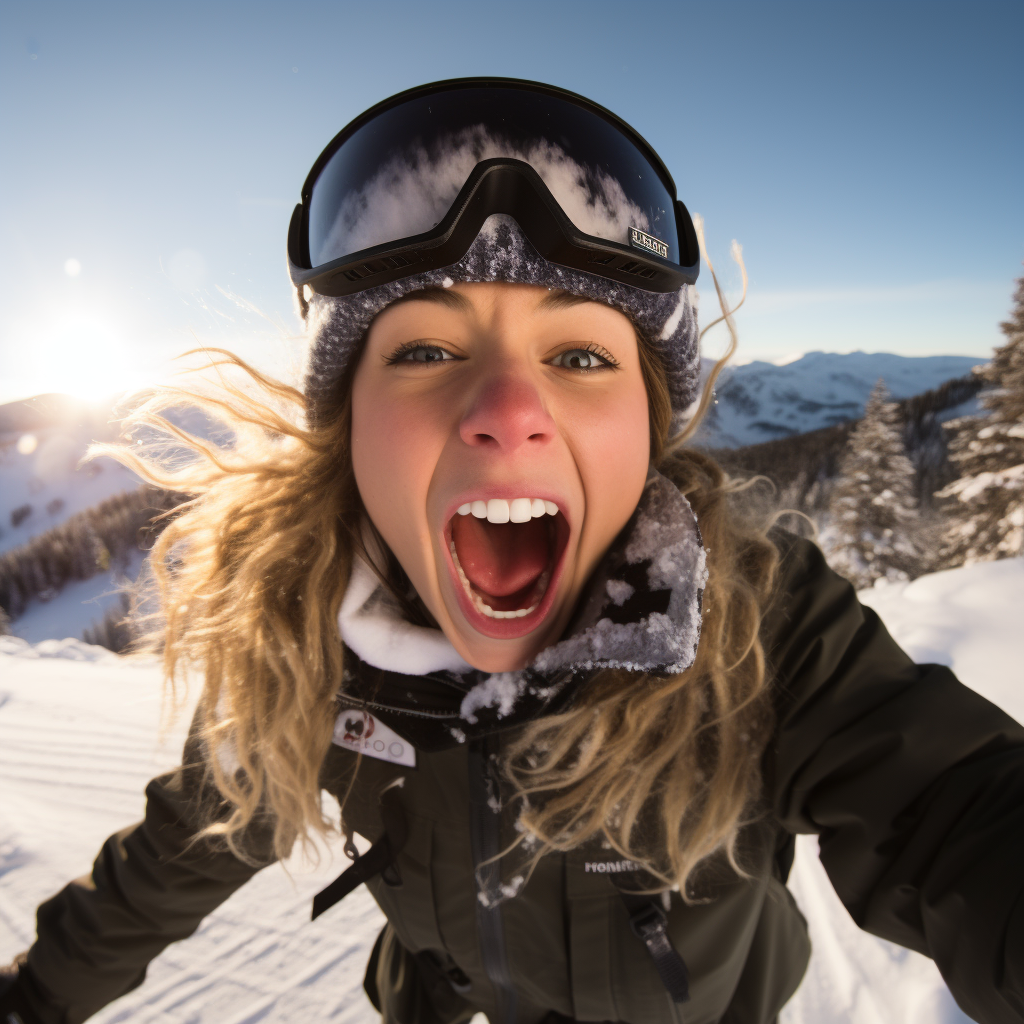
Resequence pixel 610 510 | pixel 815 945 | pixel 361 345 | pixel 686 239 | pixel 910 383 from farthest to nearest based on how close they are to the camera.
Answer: pixel 910 383 < pixel 815 945 < pixel 686 239 < pixel 361 345 < pixel 610 510

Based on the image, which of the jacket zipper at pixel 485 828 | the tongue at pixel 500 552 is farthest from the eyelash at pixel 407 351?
the jacket zipper at pixel 485 828

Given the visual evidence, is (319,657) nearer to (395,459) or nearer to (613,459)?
(395,459)

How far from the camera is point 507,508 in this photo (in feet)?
4.08

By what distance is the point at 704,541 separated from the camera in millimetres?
1396

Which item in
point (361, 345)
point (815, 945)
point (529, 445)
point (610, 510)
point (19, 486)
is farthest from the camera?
point (19, 486)

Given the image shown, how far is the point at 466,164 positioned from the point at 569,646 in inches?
45.9

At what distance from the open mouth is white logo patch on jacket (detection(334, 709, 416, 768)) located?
45 centimetres

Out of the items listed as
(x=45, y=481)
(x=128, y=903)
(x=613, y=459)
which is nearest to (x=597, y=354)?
(x=613, y=459)

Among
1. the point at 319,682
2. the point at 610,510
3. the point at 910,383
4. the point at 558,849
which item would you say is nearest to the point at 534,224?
the point at 610,510

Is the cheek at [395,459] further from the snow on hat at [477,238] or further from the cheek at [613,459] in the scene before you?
the cheek at [613,459]

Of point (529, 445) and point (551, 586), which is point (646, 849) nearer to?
point (551, 586)

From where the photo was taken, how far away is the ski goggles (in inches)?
47.8

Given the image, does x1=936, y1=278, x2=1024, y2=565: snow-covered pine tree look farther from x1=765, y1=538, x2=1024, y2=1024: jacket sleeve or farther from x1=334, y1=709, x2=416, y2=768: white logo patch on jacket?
x1=334, y1=709, x2=416, y2=768: white logo patch on jacket

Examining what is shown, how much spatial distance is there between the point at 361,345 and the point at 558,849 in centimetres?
137
